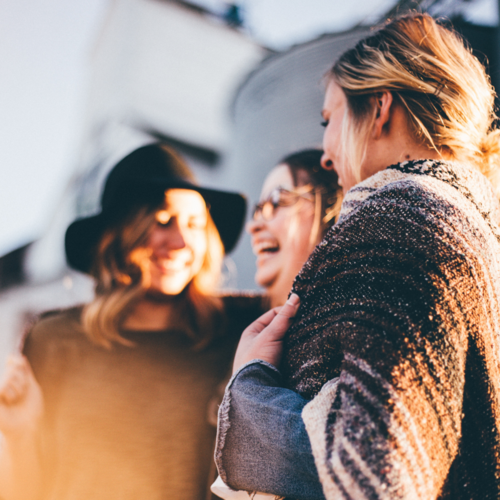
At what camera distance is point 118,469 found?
1.58m

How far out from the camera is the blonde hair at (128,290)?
6.08 ft

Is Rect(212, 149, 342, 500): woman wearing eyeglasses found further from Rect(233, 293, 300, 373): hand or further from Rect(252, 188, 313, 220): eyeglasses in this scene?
Rect(233, 293, 300, 373): hand

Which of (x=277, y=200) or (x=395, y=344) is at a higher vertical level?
(x=395, y=344)

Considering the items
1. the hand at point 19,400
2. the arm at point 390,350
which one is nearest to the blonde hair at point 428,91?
the arm at point 390,350

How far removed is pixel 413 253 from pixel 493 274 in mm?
195

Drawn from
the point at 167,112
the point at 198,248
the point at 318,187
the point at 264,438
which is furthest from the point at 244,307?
the point at 167,112

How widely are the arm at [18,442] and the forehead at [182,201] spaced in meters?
1.00

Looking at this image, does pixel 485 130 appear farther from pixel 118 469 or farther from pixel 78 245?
pixel 78 245

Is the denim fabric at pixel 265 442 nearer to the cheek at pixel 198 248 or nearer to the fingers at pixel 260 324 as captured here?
the fingers at pixel 260 324

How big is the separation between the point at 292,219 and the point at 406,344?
3.83ft

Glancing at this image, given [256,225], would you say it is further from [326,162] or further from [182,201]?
[326,162]

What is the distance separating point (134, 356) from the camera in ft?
5.94

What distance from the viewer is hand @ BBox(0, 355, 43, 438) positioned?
1653mm

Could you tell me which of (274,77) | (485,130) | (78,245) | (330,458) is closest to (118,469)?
(78,245)
